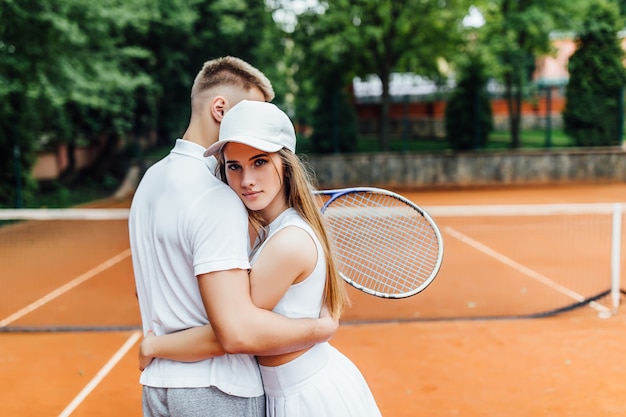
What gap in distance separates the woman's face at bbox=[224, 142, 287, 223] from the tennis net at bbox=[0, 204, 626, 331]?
526 cm

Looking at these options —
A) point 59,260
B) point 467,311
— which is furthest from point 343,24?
point 467,311

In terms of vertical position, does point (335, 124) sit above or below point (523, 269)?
above

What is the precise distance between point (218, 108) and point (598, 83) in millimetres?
23523

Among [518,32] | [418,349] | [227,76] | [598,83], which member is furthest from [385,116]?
[227,76]

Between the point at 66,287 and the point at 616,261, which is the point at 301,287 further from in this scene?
the point at 66,287

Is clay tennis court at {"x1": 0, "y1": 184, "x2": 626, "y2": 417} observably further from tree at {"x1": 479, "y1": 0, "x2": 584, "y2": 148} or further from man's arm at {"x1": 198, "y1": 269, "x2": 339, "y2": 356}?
tree at {"x1": 479, "y1": 0, "x2": 584, "y2": 148}

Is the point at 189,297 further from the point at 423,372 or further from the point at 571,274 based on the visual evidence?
the point at 571,274

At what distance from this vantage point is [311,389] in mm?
2016

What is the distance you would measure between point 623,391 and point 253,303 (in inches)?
166

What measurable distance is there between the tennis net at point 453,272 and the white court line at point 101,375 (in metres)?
0.47

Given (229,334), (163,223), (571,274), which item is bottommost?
(571,274)

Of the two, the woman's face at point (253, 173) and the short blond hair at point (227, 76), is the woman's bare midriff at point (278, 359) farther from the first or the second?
the short blond hair at point (227, 76)

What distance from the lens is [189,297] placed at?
6.13 feet

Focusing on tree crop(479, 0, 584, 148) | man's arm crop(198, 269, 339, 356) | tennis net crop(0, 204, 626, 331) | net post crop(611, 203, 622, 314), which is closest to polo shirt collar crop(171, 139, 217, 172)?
man's arm crop(198, 269, 339, 356)
